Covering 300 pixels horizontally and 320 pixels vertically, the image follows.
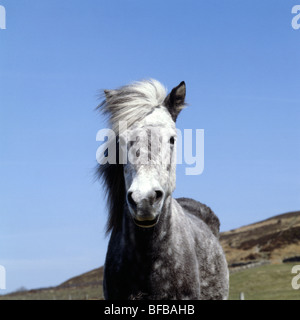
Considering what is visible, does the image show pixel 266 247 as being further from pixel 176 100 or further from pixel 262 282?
pixel 176 100

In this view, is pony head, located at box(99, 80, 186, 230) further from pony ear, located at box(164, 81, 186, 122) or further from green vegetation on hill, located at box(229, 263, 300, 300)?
green vegetation on hill, located at box(229, 263, 300, 300)

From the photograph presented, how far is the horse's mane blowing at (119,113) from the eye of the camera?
18.9ft

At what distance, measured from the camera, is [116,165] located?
5.94 m

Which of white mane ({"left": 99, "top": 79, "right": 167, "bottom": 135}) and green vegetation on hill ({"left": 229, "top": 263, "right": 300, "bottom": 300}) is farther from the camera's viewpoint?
green vegetation on hill ({"left": 229, "top": 263, "right": 300, "bottom": 300})

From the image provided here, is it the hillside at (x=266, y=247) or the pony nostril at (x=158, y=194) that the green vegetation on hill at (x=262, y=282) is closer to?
the hillside at (x=266, y=247)

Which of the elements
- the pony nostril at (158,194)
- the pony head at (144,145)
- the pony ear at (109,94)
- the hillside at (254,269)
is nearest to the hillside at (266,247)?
the hillside at (254,269)

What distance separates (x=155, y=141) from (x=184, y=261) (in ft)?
5.10

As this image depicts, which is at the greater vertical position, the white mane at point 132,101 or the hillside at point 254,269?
the white mane at point 132,101

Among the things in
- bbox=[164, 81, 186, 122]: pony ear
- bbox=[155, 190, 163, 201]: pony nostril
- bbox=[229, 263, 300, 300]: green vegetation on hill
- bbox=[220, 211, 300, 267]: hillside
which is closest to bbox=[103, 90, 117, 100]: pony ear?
bbox=[164, 81, 186, 122]: pony ear

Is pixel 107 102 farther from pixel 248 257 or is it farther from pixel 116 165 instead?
pixel 248 257

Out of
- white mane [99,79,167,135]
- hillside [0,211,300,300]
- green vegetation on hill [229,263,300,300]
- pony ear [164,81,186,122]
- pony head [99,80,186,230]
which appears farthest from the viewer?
hillside [0,211,300,300]

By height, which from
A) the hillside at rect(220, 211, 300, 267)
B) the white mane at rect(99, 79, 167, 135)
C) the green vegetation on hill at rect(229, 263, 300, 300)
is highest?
the white mane at rect(99, 79, 167, 135)

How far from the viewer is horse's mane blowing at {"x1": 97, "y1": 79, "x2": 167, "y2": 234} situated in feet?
18.9
